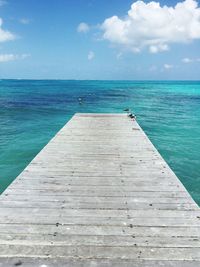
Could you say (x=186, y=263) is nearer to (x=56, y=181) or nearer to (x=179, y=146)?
(x=56, y=181)

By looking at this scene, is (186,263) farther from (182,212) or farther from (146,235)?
(182,212)

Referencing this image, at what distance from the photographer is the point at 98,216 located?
15.5 feet

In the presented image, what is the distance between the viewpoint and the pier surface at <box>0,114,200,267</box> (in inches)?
147

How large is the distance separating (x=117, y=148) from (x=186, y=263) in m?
5.69

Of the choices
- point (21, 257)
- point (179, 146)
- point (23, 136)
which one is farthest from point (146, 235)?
point (23, 136)

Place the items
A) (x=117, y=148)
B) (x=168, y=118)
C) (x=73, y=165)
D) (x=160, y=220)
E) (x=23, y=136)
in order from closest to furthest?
(x=160, y=220)
(x=73, y=165)
(x=117, y=148)
(x=23, y=136)
(x=168, y=118)

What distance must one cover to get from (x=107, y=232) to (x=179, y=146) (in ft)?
34.8

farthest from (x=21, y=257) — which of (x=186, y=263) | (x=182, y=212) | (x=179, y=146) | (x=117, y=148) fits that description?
(x=179, y=146)

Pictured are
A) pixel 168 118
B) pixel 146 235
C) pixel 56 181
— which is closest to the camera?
pixel 146 235

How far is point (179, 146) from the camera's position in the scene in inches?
559

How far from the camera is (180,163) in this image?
11617 mm

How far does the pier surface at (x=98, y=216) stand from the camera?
3740 mm

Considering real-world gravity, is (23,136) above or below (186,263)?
below

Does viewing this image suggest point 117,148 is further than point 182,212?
Yes
